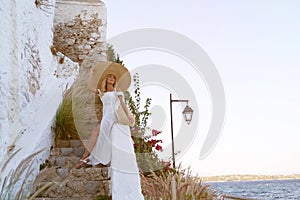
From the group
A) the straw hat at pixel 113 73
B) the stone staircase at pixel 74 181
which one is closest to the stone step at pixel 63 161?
the stone staircase at pixel 74 181

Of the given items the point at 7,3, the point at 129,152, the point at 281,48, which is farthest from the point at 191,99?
the point at 7,3

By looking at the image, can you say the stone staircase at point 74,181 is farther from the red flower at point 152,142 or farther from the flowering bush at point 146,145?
the red flower at point 152,142

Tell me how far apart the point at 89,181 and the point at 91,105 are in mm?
2706

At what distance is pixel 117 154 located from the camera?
4078 mm

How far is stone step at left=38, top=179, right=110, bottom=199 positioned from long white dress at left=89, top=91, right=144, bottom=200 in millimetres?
271

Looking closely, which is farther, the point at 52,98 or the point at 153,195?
the point at 52,98

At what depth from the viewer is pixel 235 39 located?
21.3 ft

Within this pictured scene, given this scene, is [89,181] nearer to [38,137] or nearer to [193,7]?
[38,137]

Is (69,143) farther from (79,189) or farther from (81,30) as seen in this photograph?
(81,30)

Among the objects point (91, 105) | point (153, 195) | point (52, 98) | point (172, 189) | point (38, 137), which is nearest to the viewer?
point (172, 189)

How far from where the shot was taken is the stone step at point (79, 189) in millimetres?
4039

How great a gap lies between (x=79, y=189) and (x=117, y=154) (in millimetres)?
587

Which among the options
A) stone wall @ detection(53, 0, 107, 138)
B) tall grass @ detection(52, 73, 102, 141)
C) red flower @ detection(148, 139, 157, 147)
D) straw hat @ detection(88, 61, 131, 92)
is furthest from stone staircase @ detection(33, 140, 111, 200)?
stone wall @ detection(53, 0, 107, 138)

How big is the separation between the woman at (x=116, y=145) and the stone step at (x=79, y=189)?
0.27 m
